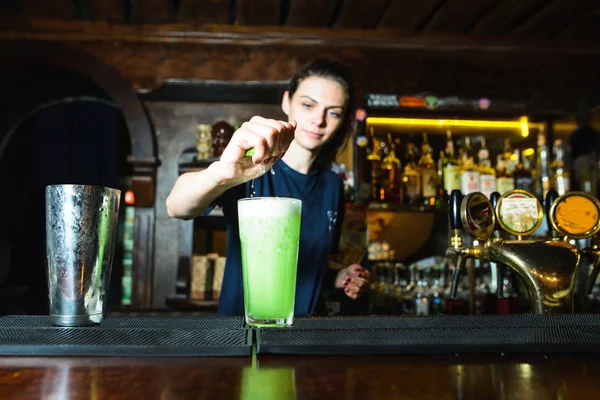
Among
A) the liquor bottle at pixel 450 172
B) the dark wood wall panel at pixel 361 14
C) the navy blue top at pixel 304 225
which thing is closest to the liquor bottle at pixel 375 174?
the liquor bottle at pixel 450 172

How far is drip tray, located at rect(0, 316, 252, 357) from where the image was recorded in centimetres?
65

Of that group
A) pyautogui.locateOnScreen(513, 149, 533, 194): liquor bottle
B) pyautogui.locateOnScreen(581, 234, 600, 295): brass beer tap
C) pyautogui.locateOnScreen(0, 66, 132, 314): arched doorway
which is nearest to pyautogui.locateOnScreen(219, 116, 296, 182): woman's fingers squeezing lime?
pyautogui.locateOnScreen(581, 234, 600, 295): brass beer tap

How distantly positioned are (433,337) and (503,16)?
9.54ft

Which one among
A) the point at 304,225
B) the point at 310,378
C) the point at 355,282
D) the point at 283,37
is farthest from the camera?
the point at 283,37

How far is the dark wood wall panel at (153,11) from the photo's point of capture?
9.86 feet

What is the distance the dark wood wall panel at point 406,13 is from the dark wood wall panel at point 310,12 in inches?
14.3

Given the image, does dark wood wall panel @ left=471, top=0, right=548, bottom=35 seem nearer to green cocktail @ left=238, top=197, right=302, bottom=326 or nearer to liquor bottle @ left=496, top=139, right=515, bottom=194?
liquor bottle @ left=496, top=139, right=515, bottom=194

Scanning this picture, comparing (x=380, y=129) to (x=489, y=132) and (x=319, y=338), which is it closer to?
(x=489, y=132)

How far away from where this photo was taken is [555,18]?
122 inches

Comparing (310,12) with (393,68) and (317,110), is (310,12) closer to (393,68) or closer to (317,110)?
(393,68)

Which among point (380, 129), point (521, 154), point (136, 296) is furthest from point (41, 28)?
point (521, 154)

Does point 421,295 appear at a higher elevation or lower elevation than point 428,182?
lower

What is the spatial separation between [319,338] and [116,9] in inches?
117

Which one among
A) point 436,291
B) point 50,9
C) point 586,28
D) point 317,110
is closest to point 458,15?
point 586,28
